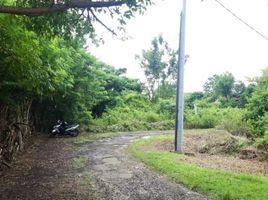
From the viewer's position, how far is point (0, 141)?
11.8 metres

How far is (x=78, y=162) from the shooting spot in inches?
508

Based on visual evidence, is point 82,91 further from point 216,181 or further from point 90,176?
point 216,181

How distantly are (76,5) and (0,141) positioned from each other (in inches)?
284

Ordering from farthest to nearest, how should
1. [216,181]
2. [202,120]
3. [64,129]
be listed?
[202,120]
[64,129]
[216,181]

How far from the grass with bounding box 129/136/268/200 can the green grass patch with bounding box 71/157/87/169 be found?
2005 millimetres

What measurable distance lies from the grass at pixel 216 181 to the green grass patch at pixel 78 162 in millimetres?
2005

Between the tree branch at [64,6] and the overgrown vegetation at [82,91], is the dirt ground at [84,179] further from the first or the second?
the tree branch at [64,6]

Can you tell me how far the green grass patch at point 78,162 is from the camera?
12.2 m

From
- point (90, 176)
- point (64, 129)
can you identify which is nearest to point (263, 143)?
point (90, 176)

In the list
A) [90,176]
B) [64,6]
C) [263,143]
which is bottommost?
[90,176]

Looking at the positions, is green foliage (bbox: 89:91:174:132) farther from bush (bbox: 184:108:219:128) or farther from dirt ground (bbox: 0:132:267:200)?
dirt ground (bbox: 0:132:267:200)

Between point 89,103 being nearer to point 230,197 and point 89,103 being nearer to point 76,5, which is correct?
point 230,197

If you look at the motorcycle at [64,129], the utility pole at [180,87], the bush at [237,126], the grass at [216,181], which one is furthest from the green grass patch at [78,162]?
the bush at [237,126]

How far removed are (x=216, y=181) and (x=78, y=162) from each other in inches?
203
